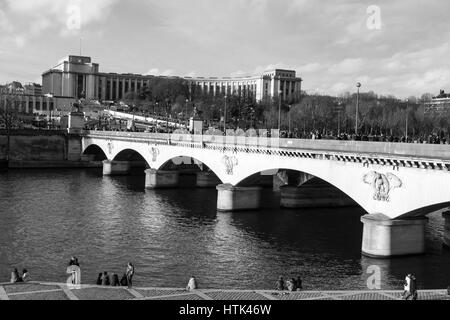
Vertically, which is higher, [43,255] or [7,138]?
[7,138]

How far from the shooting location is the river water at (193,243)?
29.4 metres

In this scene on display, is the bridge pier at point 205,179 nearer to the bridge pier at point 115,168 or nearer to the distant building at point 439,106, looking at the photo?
the bridge pier at point 115,168

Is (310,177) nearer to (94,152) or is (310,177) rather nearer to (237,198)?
(237,198)

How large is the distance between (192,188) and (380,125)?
41.3m

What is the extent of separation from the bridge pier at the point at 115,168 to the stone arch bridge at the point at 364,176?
28.3 metres

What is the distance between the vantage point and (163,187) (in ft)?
221

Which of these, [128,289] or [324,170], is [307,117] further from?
[128,289]

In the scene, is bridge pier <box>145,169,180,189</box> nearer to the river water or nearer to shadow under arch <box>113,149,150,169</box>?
the river water

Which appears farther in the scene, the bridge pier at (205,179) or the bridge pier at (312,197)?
the bridge pier at (205,179)

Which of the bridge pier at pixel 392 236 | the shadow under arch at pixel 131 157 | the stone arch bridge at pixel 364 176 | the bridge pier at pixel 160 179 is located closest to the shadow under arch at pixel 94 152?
the shadow under arch at pixel 131 157

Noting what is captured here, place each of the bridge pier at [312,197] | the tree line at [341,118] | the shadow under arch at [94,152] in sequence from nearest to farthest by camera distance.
→ 1. the bridge pier at [312,197]
2. the tree line at [341,118]
3. the shadow under arch at [94,152]

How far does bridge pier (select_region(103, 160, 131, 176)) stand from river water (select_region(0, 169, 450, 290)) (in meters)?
23.5

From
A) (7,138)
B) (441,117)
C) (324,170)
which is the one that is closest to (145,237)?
(324,170)

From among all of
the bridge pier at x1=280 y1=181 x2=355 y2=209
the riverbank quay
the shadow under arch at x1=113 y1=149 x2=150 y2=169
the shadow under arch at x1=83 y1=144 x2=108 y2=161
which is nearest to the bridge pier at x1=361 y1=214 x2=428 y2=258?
the riverbank quay
